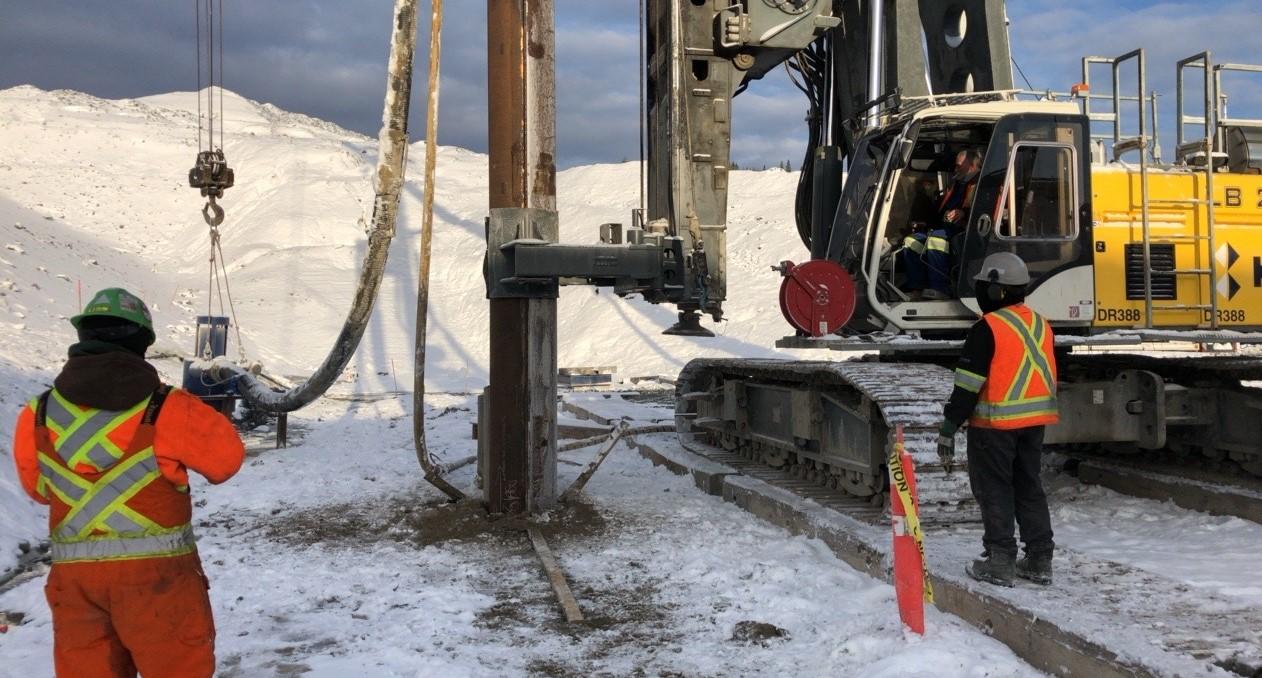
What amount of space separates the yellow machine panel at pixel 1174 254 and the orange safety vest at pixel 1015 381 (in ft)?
8.62

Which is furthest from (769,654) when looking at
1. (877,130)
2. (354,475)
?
(354,475)

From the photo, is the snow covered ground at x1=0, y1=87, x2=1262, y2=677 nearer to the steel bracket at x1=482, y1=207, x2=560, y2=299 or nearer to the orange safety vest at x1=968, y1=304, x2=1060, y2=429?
the orange safety vest at x1=968, y1=304, x2=1060, y2=429

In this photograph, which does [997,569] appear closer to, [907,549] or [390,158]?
[907,549]

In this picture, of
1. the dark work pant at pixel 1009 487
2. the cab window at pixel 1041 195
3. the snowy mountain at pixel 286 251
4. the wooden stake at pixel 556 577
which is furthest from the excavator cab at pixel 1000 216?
the snowy mountain at pixel 286 251

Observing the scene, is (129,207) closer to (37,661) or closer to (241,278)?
(241,278)

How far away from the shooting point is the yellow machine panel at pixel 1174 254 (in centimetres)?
764

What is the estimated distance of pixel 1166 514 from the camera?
7.48m

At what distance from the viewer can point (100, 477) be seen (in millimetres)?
3324

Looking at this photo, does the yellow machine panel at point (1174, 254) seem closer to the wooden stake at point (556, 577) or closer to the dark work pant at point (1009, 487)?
the dark work pant at point (1009, 487)

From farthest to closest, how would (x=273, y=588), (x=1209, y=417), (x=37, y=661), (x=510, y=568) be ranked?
(x=1209, y=417)
(x=510, y=568)
(x=273, y=588)
(x=37, y=661)

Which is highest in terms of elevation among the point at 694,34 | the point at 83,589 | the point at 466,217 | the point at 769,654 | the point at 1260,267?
the point at 466,217

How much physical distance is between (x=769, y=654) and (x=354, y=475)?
6.04 metres

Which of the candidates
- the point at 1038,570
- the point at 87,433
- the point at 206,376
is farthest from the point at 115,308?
the point at 206,376

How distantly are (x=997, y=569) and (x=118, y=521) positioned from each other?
3877mm
